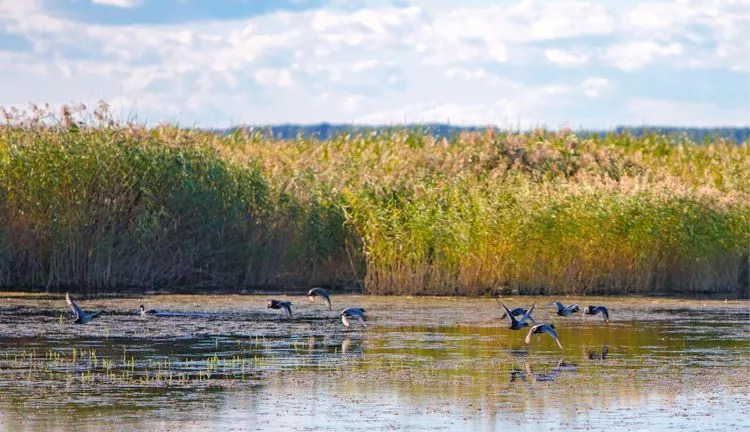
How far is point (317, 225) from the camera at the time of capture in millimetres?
19875

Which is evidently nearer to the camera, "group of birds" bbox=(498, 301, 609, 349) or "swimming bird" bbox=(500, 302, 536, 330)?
"group of birds" bbox=(498, 301, 609, 349)

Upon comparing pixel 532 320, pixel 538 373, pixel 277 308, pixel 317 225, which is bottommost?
pixel 538 373

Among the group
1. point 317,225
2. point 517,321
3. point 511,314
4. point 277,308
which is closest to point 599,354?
point 517,321

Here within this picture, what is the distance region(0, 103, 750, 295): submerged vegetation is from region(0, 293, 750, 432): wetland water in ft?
4.89

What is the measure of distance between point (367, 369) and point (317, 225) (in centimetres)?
851

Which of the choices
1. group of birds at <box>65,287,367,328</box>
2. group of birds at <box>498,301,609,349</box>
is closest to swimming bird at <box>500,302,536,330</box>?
group of birds at <box>498,301,609,349</box>

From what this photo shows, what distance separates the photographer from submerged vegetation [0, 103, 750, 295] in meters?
18.8

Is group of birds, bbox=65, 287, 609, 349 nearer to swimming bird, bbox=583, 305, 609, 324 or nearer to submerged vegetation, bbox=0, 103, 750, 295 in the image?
swimming bird, bbox=583, 305, 609, 324

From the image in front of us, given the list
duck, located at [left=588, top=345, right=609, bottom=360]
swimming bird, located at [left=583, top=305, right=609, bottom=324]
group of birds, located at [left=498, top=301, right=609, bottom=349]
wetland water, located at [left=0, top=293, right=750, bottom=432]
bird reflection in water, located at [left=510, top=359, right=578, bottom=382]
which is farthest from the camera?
swimming bird, located at [left=583, top=305, right=609, bottom=324]

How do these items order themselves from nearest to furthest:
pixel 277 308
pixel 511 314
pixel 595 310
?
1. pixel 511 314
2. pixel 277 308
3. pixel 595 310

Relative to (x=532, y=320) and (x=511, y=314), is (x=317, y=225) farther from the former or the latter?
(x=511, y=314)

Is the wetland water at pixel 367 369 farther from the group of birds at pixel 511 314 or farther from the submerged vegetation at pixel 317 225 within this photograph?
the submerged vegetation at pixel 317 225

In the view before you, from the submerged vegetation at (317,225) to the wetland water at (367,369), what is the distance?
149cm

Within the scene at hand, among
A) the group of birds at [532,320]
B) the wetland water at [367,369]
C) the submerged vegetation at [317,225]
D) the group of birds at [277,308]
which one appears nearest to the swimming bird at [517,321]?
the group of birds at [532,320]
